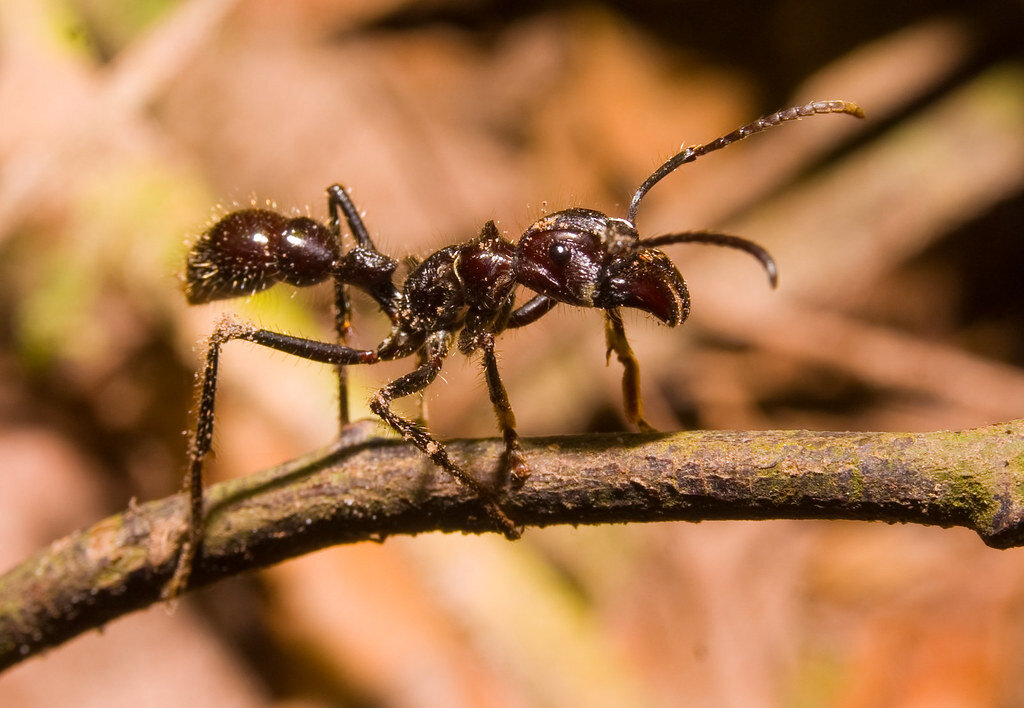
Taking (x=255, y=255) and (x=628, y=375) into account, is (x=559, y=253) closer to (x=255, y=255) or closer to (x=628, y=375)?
(x=628, y=375)

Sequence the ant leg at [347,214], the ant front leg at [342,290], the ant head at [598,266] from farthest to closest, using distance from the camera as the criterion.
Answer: the ant leg at [347,214] < the ant front leg at [342,290] < the ant head at [598,266]

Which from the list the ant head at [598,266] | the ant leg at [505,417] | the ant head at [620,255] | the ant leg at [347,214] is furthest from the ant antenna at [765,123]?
the ant leg at [347,214]

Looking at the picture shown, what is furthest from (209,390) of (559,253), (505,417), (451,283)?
(559,253)

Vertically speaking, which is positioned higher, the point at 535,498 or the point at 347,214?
the point at 347,214

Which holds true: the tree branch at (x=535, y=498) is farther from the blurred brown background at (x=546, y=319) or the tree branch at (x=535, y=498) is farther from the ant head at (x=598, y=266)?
the blurred brown background at (x=546, y=319)

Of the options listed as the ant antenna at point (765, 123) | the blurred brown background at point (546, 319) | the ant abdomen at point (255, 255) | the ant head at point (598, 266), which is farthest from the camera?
the blurred brown background at point (546, 319)

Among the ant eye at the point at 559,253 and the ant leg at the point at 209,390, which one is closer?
the ant leg at the point at 209,390

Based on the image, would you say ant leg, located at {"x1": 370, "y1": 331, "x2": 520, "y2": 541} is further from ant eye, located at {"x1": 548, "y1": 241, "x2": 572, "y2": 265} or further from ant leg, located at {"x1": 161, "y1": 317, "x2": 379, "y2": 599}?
ant eye, located at {"x1": 548, "y1": 241, "x2": 572, "y2": 265}
